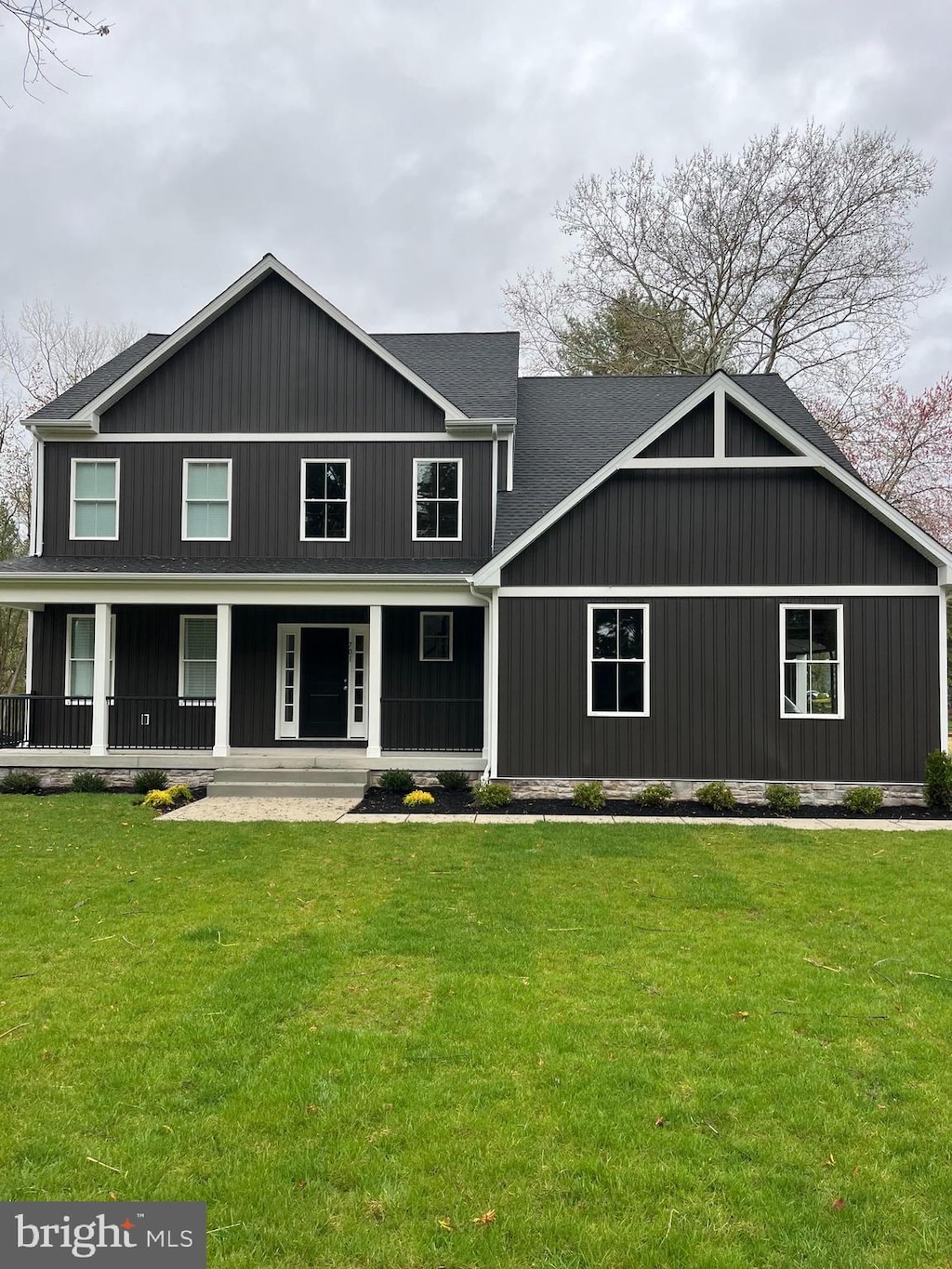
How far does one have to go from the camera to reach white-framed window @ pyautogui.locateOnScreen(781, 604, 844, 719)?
12297mm

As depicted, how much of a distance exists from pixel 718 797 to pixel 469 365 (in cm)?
1007

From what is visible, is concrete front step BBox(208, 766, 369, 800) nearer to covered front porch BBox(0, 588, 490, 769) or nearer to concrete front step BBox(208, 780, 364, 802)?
concrete front step BBox(208, 780, 364, 802)

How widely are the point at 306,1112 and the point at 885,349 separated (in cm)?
2790

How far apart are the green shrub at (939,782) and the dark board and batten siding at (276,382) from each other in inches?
385

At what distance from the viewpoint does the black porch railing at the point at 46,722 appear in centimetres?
1452

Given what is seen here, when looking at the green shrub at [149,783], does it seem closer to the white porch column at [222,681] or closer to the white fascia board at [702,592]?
the white porch column at [222,681]

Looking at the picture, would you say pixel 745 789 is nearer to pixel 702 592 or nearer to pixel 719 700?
pixel 719 700

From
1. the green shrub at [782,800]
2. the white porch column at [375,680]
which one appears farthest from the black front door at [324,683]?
the green shrub at [782,800]

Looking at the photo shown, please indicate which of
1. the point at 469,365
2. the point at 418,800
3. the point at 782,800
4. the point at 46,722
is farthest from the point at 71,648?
the point at 782,800

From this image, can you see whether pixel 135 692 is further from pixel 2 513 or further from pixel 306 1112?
pixel 2 513

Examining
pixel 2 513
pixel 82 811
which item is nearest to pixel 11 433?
pixel 2 513

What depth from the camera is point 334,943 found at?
5.70 metres

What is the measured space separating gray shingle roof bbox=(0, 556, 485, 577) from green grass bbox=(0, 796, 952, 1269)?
680cm

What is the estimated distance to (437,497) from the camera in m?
14.8
